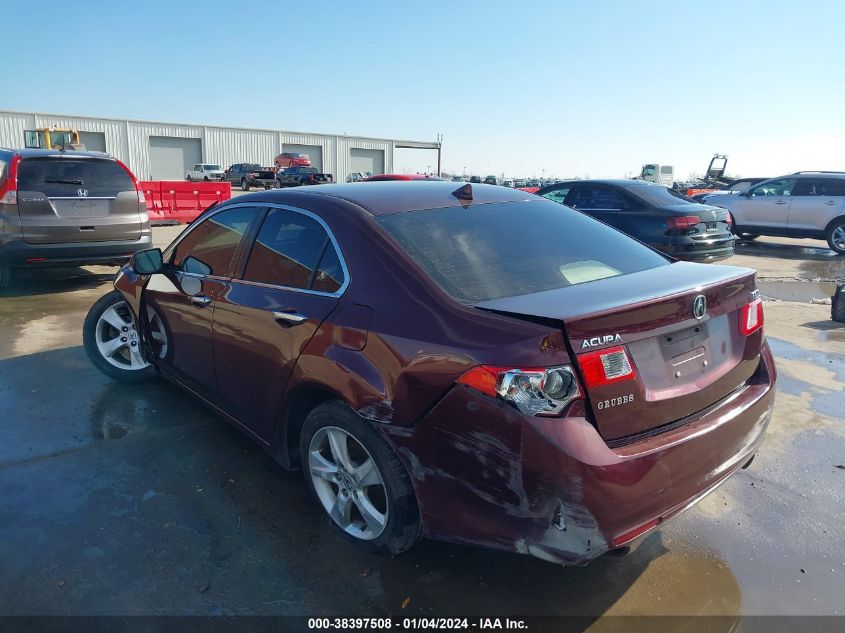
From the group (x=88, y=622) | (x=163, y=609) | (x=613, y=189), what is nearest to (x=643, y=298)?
(x=163, y=609)

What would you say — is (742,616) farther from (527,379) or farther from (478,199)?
(478,199)

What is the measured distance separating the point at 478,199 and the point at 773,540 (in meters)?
2.25

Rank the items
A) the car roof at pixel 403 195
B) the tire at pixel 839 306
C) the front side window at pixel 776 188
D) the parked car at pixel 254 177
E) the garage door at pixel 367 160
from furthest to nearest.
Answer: the garage door at pixel 367 160 < the parked car at pixel 254 177 < the front side window at pixel 776 188 < the tire at pixel 839 306 < the car roof at pixel 403 195

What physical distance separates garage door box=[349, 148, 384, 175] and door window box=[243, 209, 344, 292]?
5808 centimetres

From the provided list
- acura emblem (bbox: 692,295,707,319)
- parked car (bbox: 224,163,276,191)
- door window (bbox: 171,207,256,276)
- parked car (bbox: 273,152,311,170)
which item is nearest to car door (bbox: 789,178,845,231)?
acura emblem (bbox: 692,295,707,319)

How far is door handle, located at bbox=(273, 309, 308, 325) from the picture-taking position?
2.86 m

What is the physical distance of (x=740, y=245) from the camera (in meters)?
15.7

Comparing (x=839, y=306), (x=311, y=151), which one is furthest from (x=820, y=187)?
(x=311, y=151)

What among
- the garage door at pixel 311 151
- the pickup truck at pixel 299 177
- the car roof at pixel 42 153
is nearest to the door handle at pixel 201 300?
the car roof at pixel 42 153

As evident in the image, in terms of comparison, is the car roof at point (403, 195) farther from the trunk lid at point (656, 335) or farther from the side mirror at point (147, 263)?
the side mirror at point (147, 263)

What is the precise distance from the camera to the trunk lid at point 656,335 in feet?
7.07

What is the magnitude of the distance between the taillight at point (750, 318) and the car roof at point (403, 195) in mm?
1293

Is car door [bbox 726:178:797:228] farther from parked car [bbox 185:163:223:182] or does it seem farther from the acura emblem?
parked car [bbox 185:163:223:182]

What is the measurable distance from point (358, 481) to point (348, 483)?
3.4 inches
